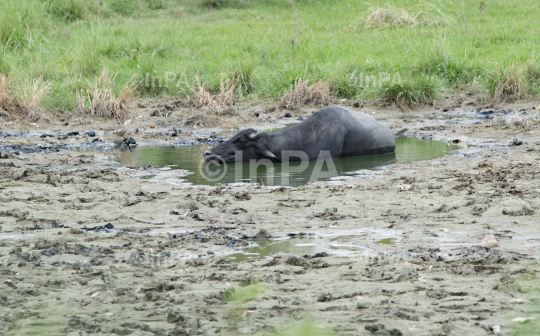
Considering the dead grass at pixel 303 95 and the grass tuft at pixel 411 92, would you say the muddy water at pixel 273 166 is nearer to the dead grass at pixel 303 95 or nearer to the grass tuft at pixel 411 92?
the grass tuft at pixel 411 92

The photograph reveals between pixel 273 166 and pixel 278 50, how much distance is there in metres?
7.52

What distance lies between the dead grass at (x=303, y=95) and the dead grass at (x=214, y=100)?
98 centimetres

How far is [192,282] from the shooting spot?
373cm

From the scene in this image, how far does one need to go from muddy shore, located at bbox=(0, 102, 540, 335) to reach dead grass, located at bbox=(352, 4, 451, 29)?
1095 cm

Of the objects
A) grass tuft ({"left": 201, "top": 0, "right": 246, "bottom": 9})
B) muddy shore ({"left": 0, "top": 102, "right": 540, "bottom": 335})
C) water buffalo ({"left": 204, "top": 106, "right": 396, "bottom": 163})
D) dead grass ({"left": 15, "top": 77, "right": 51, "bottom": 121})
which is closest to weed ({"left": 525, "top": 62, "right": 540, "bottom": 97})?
muddy shore ({"left": 0, "top": 102, "right": 540, "bottom": 335})

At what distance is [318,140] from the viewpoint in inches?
337

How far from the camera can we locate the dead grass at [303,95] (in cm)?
1204

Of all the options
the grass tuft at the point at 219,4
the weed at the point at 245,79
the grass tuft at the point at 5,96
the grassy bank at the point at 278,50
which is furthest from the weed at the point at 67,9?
the weed at the point at 245,79

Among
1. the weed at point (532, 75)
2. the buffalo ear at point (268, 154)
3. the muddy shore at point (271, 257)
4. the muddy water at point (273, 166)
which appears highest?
the weed at point (532, 75)

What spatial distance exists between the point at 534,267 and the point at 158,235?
2.71m

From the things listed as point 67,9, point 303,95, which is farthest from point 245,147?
point 67,9

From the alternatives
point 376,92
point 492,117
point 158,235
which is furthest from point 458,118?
point 158,235

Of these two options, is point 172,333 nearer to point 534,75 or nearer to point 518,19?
point 534,75

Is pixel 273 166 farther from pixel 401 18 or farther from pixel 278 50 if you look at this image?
pixel 401 18
